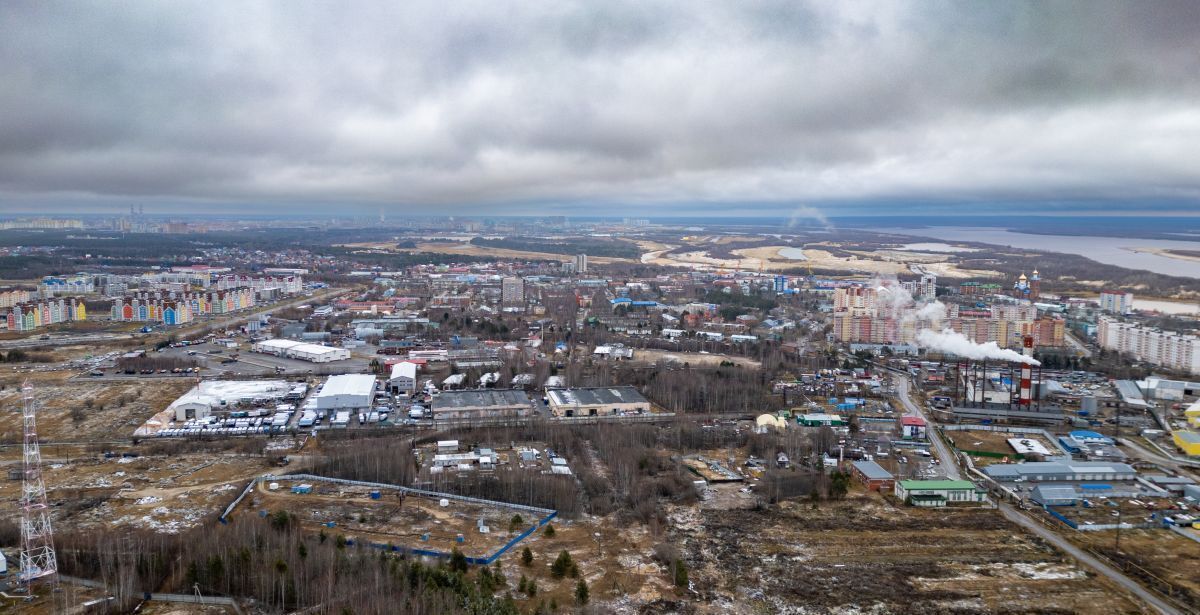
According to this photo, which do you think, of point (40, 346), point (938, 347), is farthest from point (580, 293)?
point (40, 346)

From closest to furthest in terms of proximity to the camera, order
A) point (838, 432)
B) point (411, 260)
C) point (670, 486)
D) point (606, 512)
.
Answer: point (606, 512)
point (670, 486)
point (838, 432)
point (411, 260)

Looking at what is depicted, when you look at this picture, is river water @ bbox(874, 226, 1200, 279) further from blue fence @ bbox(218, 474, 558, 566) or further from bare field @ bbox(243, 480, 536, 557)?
bare field @ bbox(243, 480, 536, 557)

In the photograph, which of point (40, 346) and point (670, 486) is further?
point (40, 346)

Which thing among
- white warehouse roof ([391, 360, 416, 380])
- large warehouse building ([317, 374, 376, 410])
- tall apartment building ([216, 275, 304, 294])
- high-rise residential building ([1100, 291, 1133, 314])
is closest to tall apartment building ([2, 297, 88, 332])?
tall apartment building ([216, 275, 304, 294])

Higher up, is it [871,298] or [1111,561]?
[871,298]

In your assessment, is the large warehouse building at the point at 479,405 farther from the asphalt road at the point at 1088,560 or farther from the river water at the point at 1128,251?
the river water at the point at 1128,251

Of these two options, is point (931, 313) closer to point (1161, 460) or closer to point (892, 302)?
point (892, 302)

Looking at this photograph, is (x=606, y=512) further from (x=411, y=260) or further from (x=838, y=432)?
(x=411, y=260)
